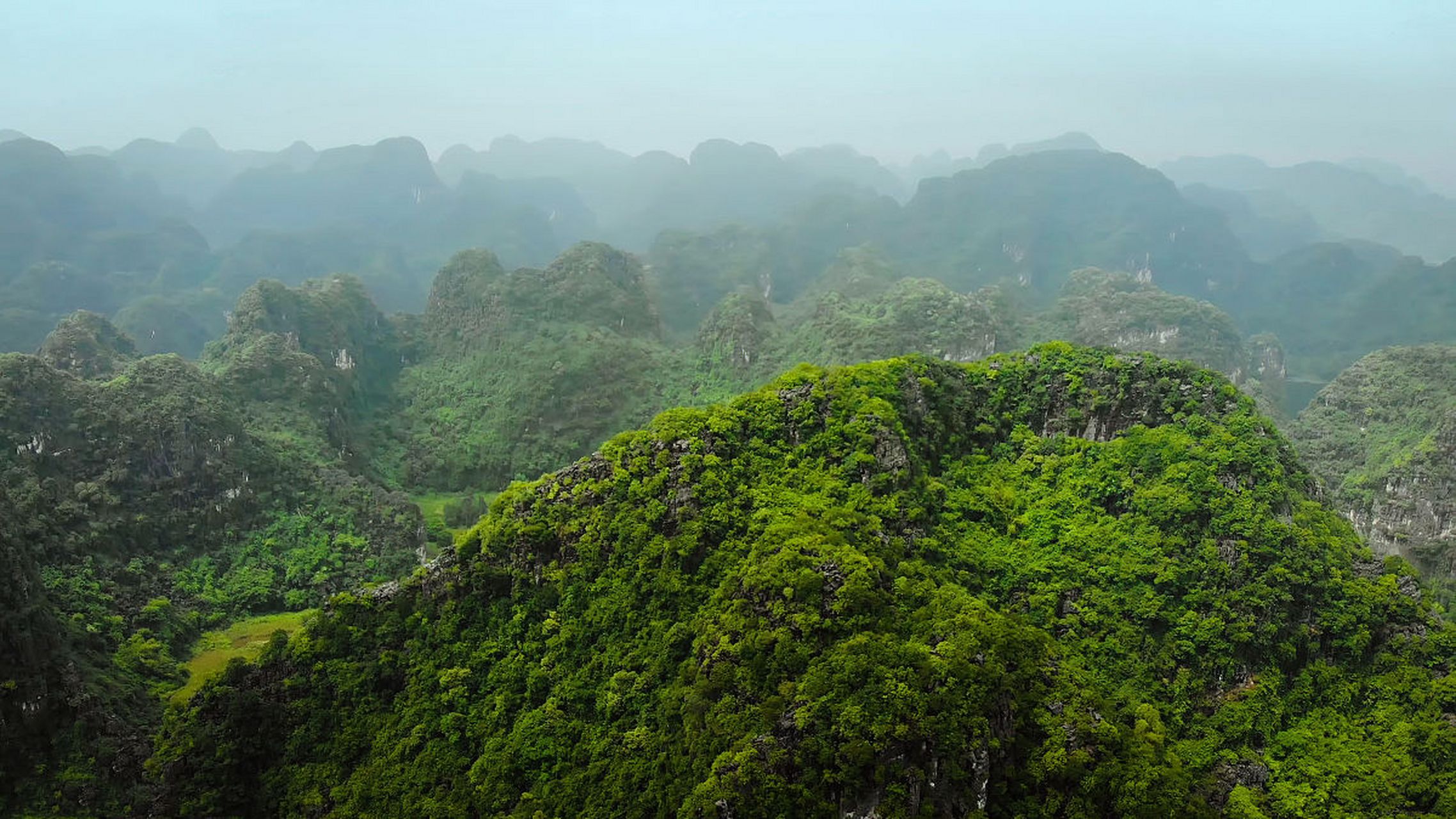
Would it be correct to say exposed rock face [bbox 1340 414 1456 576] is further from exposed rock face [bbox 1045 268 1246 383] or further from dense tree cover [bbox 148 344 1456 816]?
exposed rock face [bbox 1045 268 1246 383]

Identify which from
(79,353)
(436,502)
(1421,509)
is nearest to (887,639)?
(1421,509)

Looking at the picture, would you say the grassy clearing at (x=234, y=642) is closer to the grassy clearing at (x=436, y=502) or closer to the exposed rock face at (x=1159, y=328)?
the grassy clearing at (x=436, y=502)

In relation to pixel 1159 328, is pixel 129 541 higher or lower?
lower

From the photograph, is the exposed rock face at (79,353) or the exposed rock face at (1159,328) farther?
the exposed rock face at (1159,328)

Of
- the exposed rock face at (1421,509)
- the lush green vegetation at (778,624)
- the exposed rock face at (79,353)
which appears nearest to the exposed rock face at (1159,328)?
the exposed rock face at (1421,509)

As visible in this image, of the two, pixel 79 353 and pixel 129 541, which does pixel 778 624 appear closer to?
pixel 129 541

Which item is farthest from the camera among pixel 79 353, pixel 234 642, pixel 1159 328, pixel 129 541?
pixel 1159 328
